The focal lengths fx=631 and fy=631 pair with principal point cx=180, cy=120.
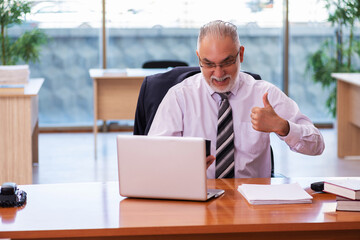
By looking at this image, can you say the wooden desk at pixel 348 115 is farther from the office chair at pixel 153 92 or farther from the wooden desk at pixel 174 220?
the wooden desk at pixel 174 220

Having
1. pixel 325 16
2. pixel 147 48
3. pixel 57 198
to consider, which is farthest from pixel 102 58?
pixel 57 198

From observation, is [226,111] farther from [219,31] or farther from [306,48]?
[306,48]

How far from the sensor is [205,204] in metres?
2.22

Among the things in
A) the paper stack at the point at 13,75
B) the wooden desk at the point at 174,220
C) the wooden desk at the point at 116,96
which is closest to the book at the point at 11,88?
the paper stack at the point at 13,75

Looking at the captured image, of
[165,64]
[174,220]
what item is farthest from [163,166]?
[165,64]

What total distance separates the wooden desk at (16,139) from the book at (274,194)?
2376 millimetres

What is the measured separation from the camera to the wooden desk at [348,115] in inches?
221

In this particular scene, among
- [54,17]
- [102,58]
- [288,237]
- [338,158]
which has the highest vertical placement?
[54,17]

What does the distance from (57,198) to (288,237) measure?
86cm

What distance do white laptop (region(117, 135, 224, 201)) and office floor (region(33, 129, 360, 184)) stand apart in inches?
113

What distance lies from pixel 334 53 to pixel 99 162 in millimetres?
3210

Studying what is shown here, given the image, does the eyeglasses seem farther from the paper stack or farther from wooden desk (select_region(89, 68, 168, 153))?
wooden desk (select_region(89, 68, 168, 153))

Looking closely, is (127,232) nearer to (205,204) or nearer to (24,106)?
(205,204)

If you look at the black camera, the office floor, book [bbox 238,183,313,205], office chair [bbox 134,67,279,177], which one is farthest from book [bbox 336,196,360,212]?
the office floor
